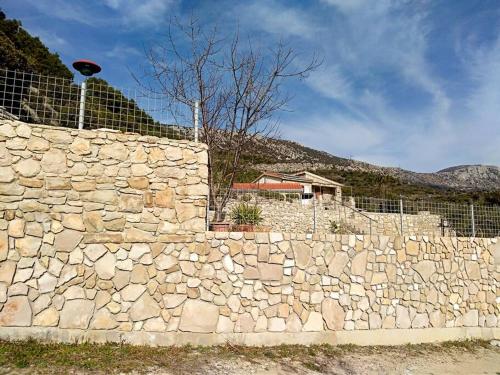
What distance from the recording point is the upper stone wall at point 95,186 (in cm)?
496

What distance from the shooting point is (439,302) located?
723 centimetres

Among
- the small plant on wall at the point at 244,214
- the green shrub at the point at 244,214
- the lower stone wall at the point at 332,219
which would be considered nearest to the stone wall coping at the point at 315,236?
the lower stone wall at the point at 332,219

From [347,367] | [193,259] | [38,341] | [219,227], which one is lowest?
[347,367]

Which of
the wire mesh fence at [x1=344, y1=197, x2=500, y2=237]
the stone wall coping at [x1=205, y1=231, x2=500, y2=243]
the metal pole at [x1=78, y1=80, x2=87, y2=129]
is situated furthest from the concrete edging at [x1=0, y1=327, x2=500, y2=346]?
the metal pole at [x1=78, y1=80, x2=87, y2=129]

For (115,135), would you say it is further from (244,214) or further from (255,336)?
(244,214)

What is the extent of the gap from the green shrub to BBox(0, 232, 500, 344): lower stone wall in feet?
8.64

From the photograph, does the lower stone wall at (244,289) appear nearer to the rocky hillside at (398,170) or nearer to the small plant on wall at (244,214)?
the small plant on wall at (244,214)

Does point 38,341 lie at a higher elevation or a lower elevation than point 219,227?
lower

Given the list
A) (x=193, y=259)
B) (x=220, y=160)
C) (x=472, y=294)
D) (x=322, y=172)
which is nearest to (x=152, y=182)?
(x=193, y=259)

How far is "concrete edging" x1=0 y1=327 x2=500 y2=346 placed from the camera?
4844 millimetres

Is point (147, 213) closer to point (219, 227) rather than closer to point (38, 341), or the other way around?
point (219, 227)

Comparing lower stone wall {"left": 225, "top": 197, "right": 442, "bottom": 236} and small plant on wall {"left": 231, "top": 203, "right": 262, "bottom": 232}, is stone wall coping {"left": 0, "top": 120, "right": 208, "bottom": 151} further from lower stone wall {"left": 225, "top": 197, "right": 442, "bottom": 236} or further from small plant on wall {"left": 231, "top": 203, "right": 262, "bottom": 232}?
lower stone wall {"left": 225, "top": 197, "right": 442, "bottom": 236}

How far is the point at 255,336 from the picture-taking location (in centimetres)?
571

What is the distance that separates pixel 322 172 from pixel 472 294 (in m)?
41.0
